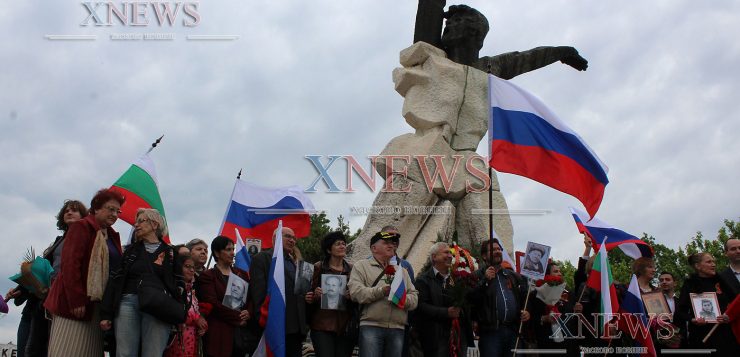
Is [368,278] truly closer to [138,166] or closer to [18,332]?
[18,332]

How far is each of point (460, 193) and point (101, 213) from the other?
7.53 m

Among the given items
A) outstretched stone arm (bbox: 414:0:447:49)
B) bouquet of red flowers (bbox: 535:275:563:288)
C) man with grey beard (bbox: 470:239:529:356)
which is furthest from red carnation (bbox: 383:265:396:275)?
outstretched stone arm (bbox: 414:0:447:49)

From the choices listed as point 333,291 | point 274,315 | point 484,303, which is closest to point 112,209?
point 274,315

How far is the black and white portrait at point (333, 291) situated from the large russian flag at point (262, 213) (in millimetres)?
4746

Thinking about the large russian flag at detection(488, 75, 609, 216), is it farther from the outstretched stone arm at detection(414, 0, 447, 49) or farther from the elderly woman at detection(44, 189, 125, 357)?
the outstretched stone arm at detection(414, 0, 447, 49)

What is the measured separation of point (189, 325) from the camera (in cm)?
700

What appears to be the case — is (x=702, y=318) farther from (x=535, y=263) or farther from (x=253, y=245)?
(x=253, y=245)

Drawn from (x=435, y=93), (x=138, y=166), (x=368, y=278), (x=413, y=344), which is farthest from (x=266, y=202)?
(x=368, y=278)

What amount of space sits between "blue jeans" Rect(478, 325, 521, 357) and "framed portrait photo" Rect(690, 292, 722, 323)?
1939 mm

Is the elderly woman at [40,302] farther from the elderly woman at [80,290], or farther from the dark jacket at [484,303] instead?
the dark jacket at [484,303]

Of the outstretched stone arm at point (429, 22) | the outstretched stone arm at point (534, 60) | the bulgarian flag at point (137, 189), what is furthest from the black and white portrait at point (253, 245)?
the outstretched stone arm at point (534, 60)

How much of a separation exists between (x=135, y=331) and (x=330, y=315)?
1.75 m

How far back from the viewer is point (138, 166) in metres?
10.4

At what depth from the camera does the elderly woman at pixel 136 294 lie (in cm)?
638
